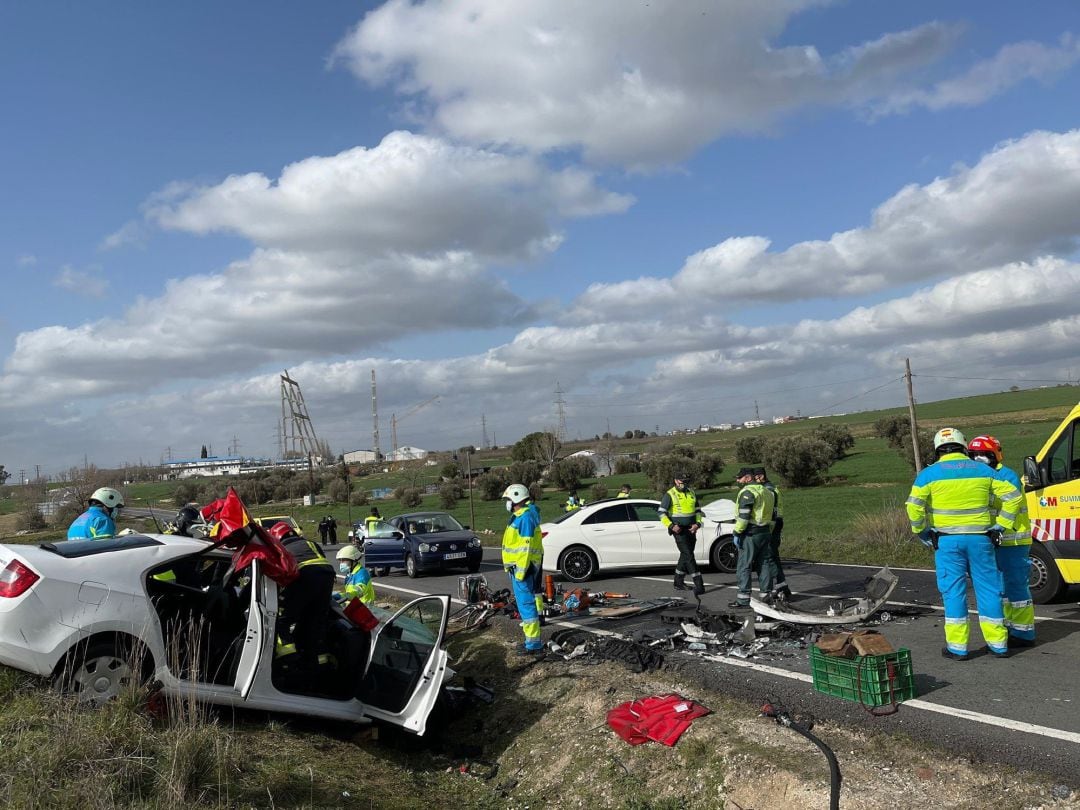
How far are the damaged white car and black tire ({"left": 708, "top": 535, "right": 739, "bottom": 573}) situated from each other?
26.9ft

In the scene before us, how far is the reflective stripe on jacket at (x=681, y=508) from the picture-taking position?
1213 cm

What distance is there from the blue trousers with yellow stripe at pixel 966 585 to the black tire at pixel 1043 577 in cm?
256

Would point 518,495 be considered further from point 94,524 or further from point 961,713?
point 94,524

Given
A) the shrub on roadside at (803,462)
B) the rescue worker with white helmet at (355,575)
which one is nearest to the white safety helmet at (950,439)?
the rescue worker with white helmet at (355,575)

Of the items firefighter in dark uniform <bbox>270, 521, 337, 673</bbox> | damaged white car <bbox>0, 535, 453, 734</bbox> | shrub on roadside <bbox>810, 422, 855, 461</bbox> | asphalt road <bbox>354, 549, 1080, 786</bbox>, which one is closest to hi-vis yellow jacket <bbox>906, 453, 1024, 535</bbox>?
asphalt road <bbox>354, 549, 1080, 786</bbox>

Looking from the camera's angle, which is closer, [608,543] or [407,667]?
[407,667]

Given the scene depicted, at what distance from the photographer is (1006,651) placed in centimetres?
696

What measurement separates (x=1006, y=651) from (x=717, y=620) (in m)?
2.74

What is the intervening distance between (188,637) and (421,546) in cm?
1190

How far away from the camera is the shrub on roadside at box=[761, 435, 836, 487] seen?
45.7m

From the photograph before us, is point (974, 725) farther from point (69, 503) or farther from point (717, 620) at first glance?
point (69, 503)

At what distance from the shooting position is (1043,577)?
902 cm

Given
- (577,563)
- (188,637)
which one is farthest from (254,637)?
(577,563)

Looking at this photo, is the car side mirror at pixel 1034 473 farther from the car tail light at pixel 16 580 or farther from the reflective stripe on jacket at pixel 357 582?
the car tail light at pixel 16 580
